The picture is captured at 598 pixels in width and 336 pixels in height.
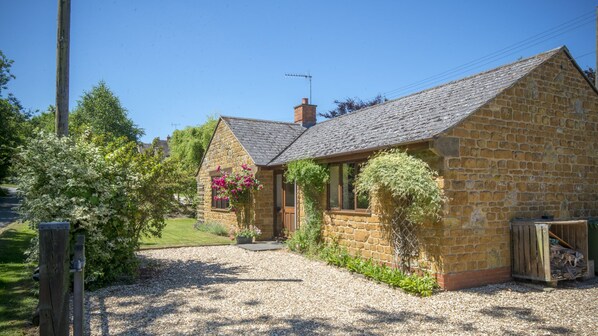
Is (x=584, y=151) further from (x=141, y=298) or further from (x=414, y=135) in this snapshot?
(x=141, y=298)

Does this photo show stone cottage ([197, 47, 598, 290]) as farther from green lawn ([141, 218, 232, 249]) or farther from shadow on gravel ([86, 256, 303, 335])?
green lawn ([141, 218, 232, 249])

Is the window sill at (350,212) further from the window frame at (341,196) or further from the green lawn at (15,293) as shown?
the green lawn at (15,293)

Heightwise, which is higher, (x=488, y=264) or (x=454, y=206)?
(x=454, y=206)

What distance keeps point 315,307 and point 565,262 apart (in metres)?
5.77

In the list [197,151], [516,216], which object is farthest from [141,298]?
[197,151]

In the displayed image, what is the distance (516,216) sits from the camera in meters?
9.23

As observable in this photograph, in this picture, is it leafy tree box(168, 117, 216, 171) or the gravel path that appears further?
leafy tree box(168, 117, 216, 171)

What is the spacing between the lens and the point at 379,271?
9086mm

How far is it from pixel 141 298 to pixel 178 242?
25.5 ft

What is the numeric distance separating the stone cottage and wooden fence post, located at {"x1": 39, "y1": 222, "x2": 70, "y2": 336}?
6733mm

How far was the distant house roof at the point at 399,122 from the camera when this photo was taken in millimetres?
9258

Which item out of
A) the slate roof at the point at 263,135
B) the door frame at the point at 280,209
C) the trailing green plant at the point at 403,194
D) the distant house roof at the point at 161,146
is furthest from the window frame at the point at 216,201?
the trailing green plant at the point at 403,194

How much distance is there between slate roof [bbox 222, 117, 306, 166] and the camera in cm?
1648

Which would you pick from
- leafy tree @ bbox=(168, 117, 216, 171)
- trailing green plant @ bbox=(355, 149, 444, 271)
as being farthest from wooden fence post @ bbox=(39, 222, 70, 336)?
leafy tree @ bbox=(168, 117, 216, 171)
